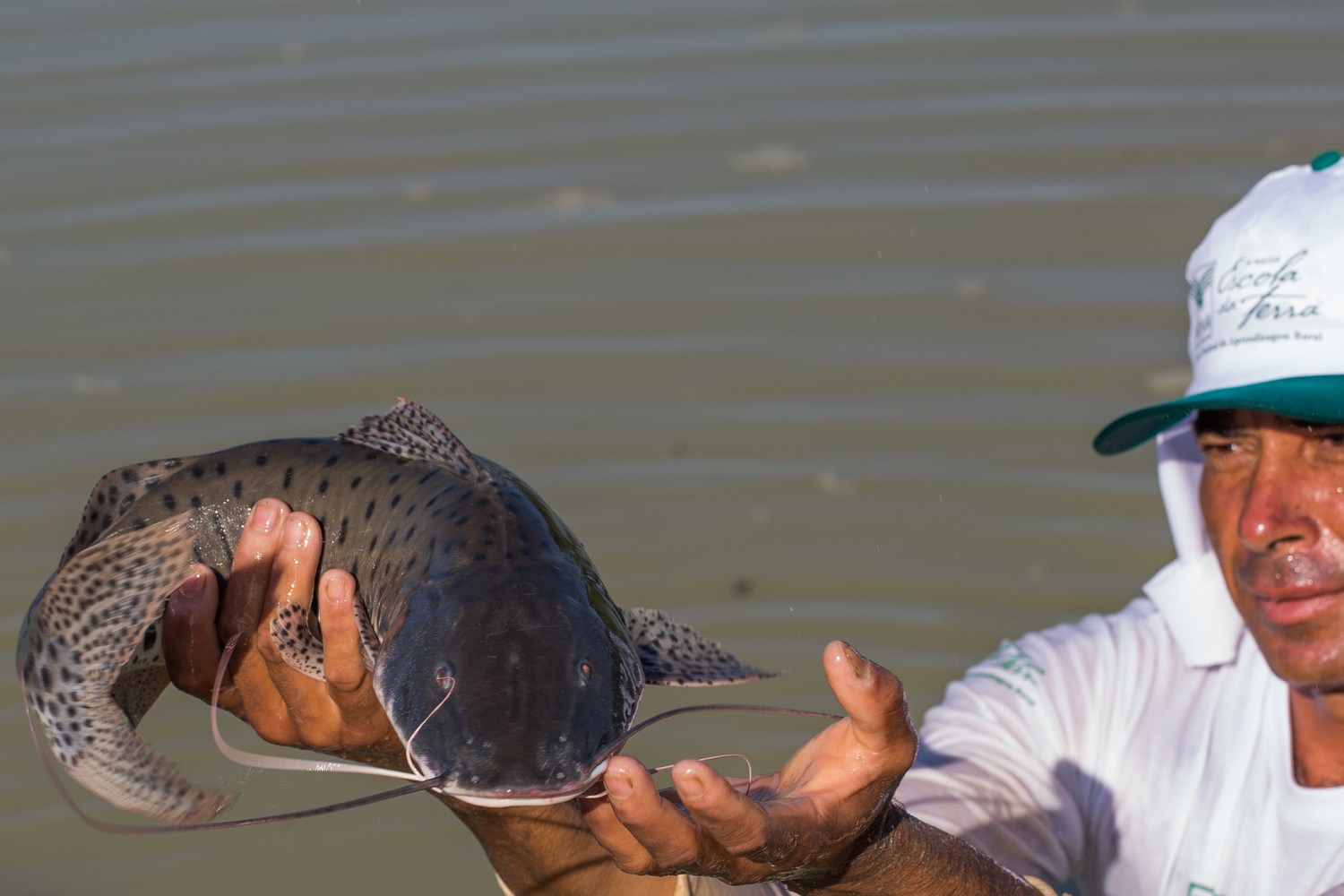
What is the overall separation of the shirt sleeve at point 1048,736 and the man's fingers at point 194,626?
1.58 metres

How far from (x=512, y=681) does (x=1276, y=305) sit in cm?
188

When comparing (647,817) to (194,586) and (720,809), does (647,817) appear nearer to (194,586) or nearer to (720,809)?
(720,809)

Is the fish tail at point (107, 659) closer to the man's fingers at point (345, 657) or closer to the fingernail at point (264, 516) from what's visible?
the fingernail at point (264, 516)

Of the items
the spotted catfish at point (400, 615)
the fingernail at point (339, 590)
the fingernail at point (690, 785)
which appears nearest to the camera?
the fingernail at point (690, 785)

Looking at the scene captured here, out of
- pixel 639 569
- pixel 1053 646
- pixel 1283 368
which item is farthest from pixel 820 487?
pixel 1283 368

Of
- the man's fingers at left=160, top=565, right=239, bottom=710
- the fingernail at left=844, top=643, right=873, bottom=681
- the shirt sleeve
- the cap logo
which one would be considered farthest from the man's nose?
the man's fingers at left=160, top=565, right=239, bottom=710

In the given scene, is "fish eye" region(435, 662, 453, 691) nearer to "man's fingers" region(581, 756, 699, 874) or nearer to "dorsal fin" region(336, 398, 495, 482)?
"man's fingers" region(581, 756, 699, 874)

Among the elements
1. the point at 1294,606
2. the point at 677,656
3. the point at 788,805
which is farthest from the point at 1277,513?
the point at 788,805

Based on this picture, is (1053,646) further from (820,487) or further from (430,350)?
(430,350)

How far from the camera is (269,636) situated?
3.25 m

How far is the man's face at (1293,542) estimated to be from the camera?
3354 millimetres

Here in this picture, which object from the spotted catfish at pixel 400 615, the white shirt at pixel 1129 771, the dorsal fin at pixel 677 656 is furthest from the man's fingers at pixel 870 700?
the white shirt at pixel 1129 771

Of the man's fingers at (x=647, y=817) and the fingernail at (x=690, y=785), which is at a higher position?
the fingernail at (x=690, y=785)

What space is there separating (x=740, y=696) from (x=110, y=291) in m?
3.80
